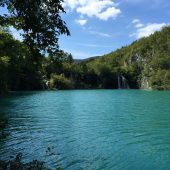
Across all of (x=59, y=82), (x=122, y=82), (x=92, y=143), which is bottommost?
(x=92, y=143)

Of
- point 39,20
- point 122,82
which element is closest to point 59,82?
point 122,82

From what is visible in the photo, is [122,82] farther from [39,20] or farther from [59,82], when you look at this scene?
[39,20]

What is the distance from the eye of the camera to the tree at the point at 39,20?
1024 centimetres

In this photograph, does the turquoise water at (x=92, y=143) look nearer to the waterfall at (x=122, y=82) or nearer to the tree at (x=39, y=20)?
the tree at (x=39, y=20)

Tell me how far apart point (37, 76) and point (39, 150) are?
4607 inches

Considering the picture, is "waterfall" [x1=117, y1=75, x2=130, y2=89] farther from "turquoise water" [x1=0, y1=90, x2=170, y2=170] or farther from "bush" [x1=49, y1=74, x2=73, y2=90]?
"turquoise water" [x1=0, y1=90, x2=170, y2=170]

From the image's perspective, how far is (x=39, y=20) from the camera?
10477 mm

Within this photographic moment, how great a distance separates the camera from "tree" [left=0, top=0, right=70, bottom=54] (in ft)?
33.6

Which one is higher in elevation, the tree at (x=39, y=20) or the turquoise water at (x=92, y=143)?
the tree at (x=39, y=20)

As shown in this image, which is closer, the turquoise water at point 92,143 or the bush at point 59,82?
the turquoise water at point 92,143

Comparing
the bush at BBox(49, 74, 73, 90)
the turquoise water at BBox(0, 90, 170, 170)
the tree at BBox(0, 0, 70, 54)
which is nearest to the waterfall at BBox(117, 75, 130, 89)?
the bush at BBox(49, 74, 73, 90)

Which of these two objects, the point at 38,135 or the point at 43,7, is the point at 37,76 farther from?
the point at 43,7

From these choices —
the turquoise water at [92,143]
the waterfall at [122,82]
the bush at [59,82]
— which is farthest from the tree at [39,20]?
the waterfall at [122,82]

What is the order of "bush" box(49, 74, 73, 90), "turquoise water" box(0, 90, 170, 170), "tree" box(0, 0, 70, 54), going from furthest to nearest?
"bush" box(49, 74, 73, 90) < "turquoise water" box(0, 90, 170, 170) < "tree" box(0, 0, 70, 54)
